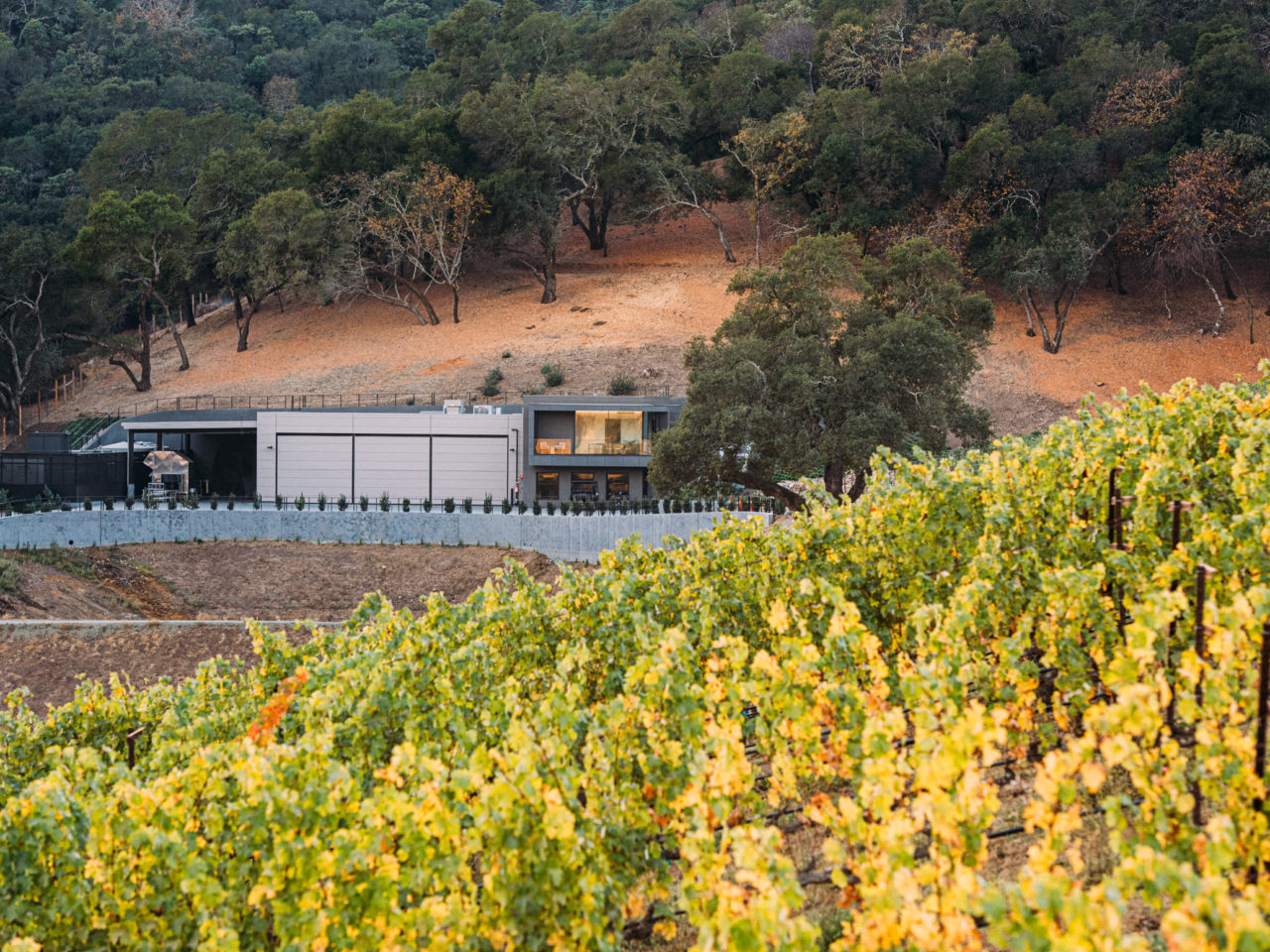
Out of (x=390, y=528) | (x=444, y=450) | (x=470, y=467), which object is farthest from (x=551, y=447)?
(x=390, y=528)

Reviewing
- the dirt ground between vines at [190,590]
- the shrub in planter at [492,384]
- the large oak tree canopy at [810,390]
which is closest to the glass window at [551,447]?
the dirt ground between vines at [190,590]

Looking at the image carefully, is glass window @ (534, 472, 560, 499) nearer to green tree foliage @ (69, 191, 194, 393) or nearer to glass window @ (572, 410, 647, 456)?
glass window @ (572, 410, 647, 456)

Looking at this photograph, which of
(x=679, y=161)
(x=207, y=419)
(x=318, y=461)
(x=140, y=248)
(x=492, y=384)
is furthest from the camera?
(x=679, y=161)

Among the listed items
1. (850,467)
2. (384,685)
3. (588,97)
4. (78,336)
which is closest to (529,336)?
(588,97)

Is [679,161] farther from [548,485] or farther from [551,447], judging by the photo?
[548,485]

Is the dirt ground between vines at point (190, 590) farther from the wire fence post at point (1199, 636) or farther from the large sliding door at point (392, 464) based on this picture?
the wire fence post at point (1199, 636)

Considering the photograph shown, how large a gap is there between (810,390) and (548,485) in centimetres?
1809

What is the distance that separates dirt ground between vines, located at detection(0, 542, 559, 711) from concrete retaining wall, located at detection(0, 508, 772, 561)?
28.3 inches

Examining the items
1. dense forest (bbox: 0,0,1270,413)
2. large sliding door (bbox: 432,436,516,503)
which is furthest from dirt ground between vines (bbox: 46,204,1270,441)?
large sliding door (bbox: 432,436,516,503)

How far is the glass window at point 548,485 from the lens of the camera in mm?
45062

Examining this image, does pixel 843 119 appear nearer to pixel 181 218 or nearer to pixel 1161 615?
pixel 181 218

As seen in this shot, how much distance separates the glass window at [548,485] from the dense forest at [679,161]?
2792 centimetres

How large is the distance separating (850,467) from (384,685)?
22.5m

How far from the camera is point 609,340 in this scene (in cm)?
6406
